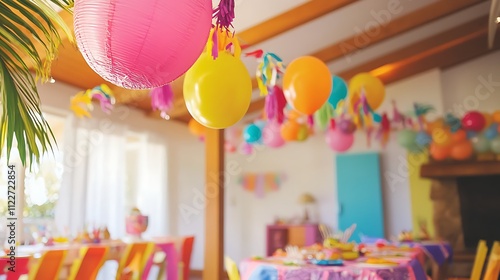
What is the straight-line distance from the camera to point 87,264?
320 cm

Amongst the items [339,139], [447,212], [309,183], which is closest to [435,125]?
[447,212]

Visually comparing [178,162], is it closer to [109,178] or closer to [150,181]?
[150,181]

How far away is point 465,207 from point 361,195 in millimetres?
1485

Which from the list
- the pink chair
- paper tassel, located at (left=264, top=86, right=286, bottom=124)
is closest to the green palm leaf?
paper tassel, located at (left=264, top=86, right=286, bottom=124)

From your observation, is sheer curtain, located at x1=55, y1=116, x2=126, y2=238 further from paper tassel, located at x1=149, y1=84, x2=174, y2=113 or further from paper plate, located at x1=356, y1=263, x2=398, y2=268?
paper plate, located at x1=356, y1=263, x2=398, y2=268

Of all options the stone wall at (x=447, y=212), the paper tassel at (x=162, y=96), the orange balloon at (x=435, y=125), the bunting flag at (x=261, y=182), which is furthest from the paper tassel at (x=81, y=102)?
the stone wall at (x=447, y=212)

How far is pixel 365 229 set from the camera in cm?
704

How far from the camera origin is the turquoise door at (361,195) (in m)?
7.00

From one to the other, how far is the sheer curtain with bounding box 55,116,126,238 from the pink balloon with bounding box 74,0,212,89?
3.77 m

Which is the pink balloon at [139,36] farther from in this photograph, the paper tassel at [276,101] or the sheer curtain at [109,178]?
the sheer curtain at [109,178]

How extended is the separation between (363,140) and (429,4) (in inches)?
104

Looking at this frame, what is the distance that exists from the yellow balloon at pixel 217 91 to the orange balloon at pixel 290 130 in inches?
114

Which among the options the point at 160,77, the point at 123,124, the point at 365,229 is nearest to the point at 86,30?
the point at 160,77

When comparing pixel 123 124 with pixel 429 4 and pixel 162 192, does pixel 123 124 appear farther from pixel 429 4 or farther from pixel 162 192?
pixel 429 4
